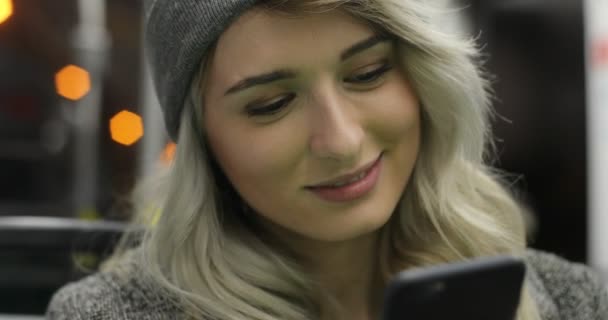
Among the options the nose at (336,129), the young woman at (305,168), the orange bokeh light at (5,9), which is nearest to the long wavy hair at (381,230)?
the young woman at (305,168)

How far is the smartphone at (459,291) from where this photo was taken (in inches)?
20.2

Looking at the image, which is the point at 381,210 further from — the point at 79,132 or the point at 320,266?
the point at 79,132

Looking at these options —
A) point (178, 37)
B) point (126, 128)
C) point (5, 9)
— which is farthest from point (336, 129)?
point (126, 128)

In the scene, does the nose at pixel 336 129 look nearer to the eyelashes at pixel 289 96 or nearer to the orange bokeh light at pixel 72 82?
the eyelashes at pixel 289 96

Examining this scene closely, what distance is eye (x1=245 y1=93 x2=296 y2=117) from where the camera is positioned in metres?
0.95

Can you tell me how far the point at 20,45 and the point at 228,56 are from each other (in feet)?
7.83

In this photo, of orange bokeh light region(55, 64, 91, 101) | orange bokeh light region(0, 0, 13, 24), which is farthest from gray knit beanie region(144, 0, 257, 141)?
orange bokeh light region(55, 64, 91, 101)

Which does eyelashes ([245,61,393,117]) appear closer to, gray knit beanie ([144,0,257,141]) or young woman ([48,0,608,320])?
young woman ([48,0,608,320])

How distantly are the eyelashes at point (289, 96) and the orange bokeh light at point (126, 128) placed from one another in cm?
233

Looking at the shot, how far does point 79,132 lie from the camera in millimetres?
3279

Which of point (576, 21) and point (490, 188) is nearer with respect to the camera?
point (490, 188)

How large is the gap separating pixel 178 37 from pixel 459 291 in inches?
23.6

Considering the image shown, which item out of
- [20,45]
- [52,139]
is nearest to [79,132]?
[52,139]

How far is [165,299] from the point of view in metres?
1.04
